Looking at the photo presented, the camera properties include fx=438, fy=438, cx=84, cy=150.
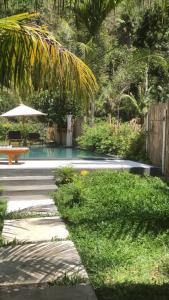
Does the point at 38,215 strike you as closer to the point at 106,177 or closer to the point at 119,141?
the point at 106,177

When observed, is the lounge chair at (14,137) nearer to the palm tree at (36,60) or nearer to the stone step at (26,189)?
the stone step at (26,189)

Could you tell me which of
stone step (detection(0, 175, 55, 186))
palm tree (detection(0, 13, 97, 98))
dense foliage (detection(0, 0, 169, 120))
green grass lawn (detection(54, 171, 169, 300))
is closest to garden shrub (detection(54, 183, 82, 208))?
green grass lawn (detection(54, 171, 169, 300))

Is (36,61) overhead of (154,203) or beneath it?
overhead

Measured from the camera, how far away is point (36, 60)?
5.26 metres

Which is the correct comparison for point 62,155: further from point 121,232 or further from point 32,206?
point 121,232

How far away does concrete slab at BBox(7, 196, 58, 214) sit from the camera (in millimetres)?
8180

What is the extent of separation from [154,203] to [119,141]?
28.4 feet

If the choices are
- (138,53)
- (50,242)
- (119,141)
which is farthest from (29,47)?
(119,141)

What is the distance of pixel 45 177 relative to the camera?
1087cm

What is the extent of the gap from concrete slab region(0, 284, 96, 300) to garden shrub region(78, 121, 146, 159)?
32.2 feet

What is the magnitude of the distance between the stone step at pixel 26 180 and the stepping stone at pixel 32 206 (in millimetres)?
1123

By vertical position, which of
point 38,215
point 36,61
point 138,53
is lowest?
point 38,215

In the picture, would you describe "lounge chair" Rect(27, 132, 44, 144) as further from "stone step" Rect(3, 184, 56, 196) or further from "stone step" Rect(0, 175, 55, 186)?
"stone step" Rect(3, 184, 56, 196)

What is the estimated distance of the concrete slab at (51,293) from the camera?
4.23m
